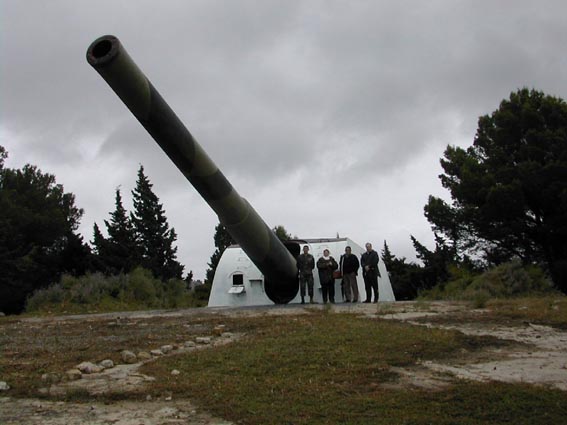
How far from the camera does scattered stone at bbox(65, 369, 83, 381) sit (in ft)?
16.0

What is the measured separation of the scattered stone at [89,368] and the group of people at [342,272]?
709 centimetres

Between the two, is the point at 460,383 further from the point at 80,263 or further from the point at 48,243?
the point at 48,243

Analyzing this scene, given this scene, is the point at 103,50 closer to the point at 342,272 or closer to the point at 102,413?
the point at 102,413

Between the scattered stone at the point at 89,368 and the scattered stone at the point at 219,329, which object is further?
the scattered stone at the point at 219,329

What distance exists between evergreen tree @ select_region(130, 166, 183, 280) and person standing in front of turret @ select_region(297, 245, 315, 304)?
25873mm

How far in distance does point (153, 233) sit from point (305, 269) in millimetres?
30073

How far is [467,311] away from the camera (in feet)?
30.0

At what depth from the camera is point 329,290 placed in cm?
1266

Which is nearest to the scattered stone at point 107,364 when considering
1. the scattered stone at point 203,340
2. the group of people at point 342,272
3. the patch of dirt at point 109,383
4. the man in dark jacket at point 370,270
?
the patch of dirt at point 109,383

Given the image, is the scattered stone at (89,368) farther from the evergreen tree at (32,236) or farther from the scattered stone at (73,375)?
the evergreen tree at (32,236)

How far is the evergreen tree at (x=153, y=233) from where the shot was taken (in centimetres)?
3869

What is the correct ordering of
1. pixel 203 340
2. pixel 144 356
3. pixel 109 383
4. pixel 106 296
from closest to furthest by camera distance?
pixel 109 383, pixel 144 356, pixel 203 340, pixel 106 296

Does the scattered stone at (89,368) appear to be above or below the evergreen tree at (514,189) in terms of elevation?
below

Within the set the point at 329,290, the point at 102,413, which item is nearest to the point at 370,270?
the point at 329,290
